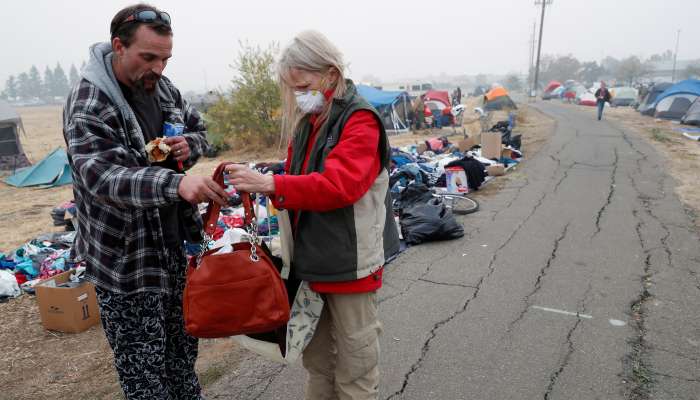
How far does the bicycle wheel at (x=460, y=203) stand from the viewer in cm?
700

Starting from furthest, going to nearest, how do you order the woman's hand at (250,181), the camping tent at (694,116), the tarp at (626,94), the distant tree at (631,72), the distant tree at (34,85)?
the distant tree at (34,85), the distant tree at (631,72), the tarp at (626,94), the camping tent at (694,116), the woman's hand at (250,181)

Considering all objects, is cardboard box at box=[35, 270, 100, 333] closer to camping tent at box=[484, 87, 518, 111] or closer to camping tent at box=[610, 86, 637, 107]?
camping tent at box=[484, 87, 518, 111]

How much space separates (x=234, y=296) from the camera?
1.76 m

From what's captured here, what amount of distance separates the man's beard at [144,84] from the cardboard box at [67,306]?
266 centimetres

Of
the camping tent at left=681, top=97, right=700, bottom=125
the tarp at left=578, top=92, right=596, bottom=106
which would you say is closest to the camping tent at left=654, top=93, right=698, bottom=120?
the camping tent at left=681, top=97, right=700, bottom=125

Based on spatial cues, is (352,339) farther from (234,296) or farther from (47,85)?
(47,85)

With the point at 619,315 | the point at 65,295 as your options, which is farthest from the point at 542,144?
the point at 65,295

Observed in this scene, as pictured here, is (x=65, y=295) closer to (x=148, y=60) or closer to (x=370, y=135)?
(x=148, y=60)

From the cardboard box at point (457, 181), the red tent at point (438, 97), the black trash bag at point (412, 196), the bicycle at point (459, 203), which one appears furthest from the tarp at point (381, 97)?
the black trash bag at point (412, 196)

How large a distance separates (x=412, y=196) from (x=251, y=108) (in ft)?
37.2

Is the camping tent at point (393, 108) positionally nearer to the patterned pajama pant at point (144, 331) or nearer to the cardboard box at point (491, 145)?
the cardboard box at point (491, 145)

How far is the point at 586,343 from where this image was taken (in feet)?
10.9

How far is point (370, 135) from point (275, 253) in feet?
2.40

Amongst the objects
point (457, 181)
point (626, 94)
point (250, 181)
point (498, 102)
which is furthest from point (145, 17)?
point (626, 94)
